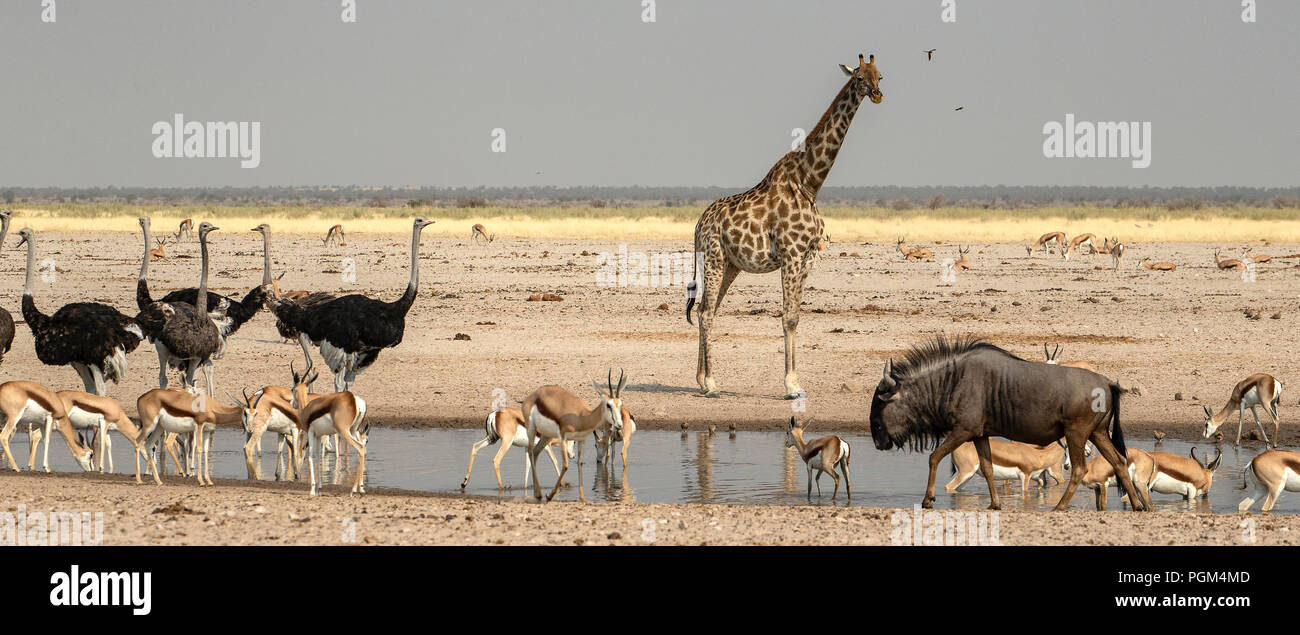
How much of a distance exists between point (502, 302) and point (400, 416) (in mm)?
10248

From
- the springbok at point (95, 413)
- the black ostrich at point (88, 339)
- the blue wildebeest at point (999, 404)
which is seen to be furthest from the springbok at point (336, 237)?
the blue wildebeest at point (999, 404)

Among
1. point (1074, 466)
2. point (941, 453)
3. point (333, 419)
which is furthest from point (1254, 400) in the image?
point (333, 419)

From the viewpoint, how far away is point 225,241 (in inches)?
1724

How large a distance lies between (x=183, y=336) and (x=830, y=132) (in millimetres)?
7692

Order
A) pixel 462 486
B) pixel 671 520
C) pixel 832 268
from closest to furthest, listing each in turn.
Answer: pixel 671 520 < pixel 462 486 < pixel 832 268

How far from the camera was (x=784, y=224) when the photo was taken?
1731 centimetres

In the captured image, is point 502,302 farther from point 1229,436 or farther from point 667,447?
point 1229,436

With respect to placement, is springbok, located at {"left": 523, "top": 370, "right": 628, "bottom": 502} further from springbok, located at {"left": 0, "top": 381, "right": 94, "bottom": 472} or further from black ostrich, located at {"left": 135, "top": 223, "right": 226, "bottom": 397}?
black ostrich, located at {"left": 135, "top": 223, "right": 226, "bottom": 397}

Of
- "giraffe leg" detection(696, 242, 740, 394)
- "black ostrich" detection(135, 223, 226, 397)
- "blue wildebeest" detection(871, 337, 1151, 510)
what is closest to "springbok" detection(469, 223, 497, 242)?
"giraffe leg" detection(696, 242, 740, 394)

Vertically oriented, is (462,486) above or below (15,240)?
below

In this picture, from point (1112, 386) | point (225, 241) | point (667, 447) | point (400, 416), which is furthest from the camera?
point (225, 241)

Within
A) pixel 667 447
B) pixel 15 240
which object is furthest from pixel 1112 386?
pixel 15 240

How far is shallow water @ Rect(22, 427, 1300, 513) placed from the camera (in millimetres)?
11734
